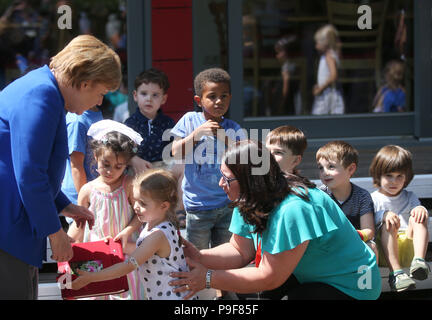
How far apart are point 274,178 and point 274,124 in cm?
280

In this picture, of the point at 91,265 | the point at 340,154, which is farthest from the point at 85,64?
the point at 340,154

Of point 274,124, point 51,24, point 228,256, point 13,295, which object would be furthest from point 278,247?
point 51,24

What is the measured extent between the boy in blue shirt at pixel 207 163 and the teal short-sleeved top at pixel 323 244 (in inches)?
37.0

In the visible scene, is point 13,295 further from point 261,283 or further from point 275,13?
point 275,13

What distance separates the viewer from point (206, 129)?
3475 millimetres

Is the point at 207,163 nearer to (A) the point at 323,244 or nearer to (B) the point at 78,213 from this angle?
(B) the point at 78,213

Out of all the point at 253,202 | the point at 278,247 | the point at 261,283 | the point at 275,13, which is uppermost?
the point at 275,13

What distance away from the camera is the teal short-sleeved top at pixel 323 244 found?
2.48m

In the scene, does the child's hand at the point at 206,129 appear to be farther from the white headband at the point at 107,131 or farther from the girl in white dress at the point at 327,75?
the girl in white dress at the point at 327,75

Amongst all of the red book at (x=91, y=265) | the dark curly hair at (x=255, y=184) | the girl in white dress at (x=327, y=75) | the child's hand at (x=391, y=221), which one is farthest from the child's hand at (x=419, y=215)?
the girl in white dress at (x=327, y=75)

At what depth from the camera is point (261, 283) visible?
2.55 metres

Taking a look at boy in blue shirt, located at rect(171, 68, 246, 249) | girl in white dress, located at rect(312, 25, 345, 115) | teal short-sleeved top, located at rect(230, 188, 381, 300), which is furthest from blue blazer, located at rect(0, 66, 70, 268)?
girl in white dress, located at rect(312, 25, 345, 115)

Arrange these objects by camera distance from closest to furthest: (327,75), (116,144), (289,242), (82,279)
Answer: (289,242), (82,279), (116,144), (327,75)

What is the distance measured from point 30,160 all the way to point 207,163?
1.59m
